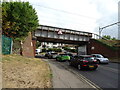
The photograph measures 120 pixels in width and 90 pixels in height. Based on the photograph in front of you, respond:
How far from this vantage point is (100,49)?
124 feet

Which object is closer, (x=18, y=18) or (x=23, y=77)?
(x=23, y=77)

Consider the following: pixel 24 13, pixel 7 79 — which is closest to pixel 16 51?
pixel 24 13

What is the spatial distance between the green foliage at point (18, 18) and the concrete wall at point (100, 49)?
21.5 m

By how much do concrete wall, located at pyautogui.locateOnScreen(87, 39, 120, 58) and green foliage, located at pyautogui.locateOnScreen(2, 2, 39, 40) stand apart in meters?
21.5

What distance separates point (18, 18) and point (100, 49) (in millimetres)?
25792

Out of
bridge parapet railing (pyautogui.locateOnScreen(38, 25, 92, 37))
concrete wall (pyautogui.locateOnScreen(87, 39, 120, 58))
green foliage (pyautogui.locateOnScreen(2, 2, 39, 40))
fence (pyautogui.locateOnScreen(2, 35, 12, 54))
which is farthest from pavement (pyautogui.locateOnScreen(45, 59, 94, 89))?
bridge parapet railing (pyautogui.locateOnScreen(38, 25, 92, 37))

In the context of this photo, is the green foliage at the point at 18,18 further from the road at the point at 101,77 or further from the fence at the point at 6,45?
the road at the point at 101,77

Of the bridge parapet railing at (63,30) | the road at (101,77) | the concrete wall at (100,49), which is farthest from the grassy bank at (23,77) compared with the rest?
the bridge parapet railing at (63,30)

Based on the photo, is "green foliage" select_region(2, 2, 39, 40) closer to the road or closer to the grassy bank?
the grassy bank

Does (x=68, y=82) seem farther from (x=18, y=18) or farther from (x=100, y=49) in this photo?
(x=100, y=49)

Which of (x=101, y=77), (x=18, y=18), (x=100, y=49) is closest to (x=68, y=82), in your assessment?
(x=101, y=77)

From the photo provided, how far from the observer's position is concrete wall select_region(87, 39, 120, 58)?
1319 inches

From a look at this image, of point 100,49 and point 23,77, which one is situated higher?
point 100,49

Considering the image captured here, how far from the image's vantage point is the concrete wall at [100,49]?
3350 centimetres
